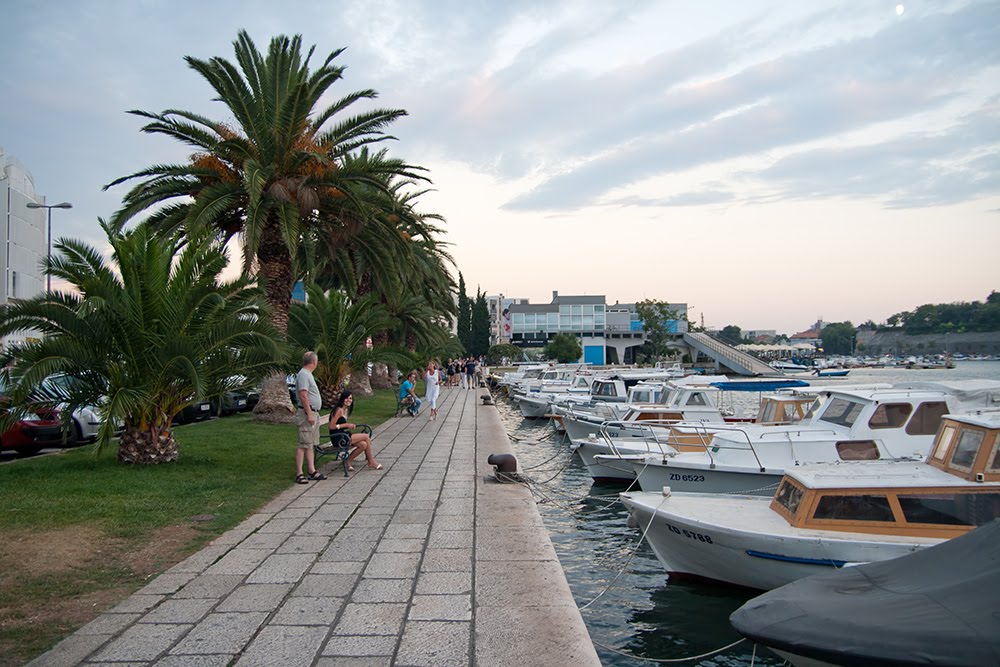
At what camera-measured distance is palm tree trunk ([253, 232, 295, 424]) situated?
1966 cm

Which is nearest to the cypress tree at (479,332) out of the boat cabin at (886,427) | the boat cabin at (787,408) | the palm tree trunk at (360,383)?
the palm tree trunk at (360,383)

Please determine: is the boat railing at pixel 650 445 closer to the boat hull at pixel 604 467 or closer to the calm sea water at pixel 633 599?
the boat hull at pixel 604 467

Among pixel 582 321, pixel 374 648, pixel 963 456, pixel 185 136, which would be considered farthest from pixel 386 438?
pixel 582 321

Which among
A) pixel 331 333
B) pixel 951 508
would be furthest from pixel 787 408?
pixel 331 333

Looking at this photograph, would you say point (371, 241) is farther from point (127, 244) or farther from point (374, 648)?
point (374, 648)

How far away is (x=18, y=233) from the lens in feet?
134

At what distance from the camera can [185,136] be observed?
1850 centimetres

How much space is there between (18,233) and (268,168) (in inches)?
1182

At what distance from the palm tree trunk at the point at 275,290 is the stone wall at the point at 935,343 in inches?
6097

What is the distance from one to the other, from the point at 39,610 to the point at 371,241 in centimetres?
1728

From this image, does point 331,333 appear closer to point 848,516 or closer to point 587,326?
point 848,516

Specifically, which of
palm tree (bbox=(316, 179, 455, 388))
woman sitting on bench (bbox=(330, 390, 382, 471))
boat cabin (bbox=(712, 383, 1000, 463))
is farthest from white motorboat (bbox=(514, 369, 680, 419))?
woman sitting on bench (bbox=(330, 390, 382, 471))

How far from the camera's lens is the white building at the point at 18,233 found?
3834 cm

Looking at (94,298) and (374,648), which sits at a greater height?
(94,298)
